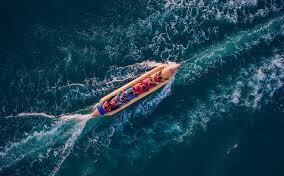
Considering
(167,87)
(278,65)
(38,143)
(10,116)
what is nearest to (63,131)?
(38,143)

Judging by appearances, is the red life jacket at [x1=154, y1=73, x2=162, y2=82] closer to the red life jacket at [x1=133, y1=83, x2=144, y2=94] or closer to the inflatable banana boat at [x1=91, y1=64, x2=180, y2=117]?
the inflatable banana boat at [x1=91, y1=64, x2=180, y2=117]

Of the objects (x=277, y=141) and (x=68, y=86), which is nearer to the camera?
(x=277, y=141)

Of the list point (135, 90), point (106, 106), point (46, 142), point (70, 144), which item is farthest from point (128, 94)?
point (46, 142)

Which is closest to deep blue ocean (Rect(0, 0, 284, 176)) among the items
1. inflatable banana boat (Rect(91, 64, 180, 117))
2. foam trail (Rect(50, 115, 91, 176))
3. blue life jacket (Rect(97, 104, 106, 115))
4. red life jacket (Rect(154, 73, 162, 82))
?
foam trail (Rect(50, 115, 91, 176))

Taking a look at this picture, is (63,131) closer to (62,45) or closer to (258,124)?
(62,45)

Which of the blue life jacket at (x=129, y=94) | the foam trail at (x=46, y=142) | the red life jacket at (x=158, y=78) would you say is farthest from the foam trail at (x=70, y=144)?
the red life jacket at (x=158, y=78)

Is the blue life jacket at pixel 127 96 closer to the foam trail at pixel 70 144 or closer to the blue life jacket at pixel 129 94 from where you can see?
the blue life jacket at pixel 129 94

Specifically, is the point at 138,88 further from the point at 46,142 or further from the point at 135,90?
the point at 46,142
